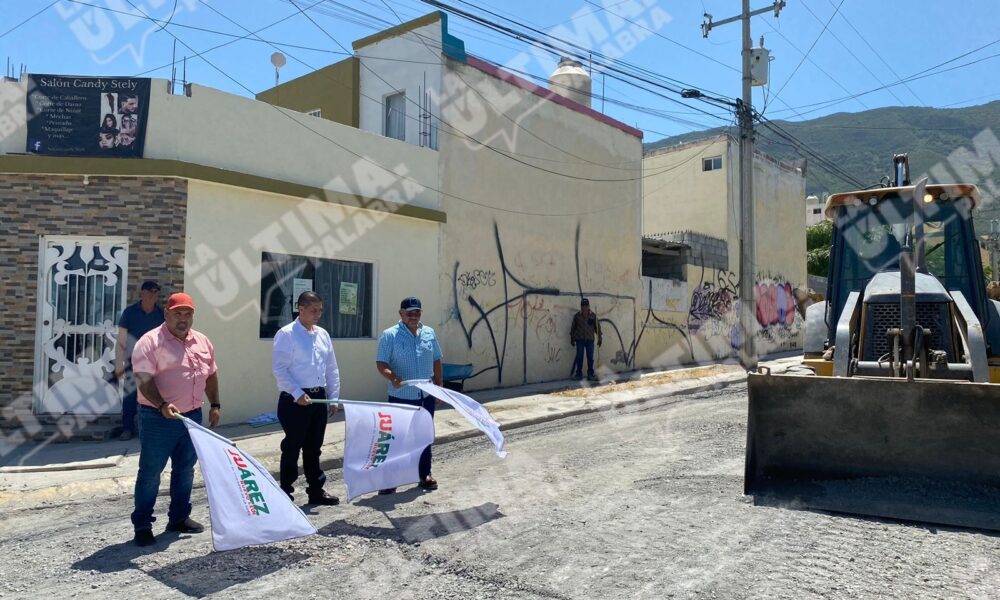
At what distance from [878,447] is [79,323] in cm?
888

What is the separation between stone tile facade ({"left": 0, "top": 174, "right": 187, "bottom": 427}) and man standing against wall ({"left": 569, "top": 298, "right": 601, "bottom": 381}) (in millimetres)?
8364

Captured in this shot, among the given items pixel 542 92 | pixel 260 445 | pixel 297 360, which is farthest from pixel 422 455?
pixel 542 92

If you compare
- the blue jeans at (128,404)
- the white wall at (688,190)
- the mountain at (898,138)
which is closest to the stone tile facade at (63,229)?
the blue jeans at (128,404)

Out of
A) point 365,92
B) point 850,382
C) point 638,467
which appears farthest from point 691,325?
point 850,382

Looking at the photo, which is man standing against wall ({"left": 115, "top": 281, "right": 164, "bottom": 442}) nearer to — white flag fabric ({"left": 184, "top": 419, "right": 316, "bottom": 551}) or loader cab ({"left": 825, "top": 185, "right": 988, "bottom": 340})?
white flag fabric ({"left": 184, "top": 419, "right": 316, "bottom": 551})

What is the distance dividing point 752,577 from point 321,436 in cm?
352

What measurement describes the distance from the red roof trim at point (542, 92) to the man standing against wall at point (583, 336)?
4.35m

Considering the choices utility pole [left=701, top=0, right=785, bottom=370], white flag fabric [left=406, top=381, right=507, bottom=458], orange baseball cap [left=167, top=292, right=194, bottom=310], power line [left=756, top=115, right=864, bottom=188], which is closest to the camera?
orange baseball cap [left=167, top=292, right=194, bottom=310]

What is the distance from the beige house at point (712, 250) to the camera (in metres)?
19.4

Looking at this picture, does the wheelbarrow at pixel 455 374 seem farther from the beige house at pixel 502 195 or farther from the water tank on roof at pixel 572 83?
the water tank on roof at pixel 572 83

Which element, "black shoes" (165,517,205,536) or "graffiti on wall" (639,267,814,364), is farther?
"graffiti on wall" (639,267,814,364)

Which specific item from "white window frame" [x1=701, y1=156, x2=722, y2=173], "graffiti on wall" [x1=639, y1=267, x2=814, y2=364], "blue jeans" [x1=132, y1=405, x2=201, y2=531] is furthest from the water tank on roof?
"blue jeans" [x1=132, y1=405, x2=201, y2=531]

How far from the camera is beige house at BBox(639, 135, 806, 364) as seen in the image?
1936cm

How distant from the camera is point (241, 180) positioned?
31.6 feet
